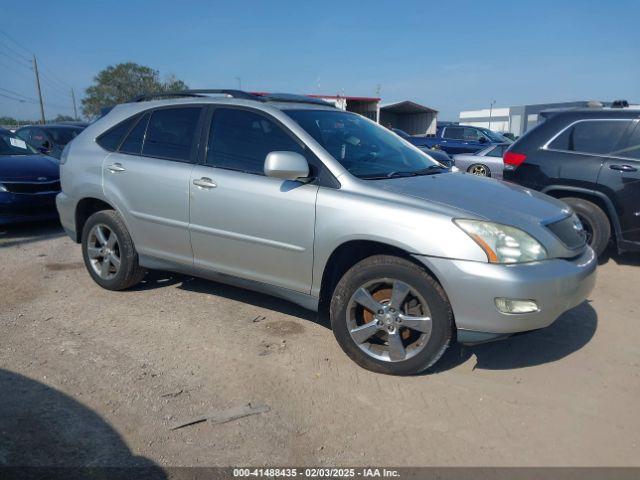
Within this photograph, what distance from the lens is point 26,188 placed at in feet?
23.6

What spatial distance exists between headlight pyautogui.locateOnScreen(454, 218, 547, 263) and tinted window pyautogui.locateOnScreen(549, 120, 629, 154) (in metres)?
3.35

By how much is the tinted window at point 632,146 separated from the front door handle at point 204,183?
4.40 m

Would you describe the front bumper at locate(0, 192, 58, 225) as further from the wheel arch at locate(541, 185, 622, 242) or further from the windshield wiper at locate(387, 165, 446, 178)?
the wheel arch at locate(541, 185, 622, 242)

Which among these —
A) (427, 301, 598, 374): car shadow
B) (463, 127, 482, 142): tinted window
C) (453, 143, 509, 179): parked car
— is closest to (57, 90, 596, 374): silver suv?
(427, 301, 598, 374): car shadow

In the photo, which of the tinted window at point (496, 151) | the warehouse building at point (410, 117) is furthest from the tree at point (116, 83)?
the tinted window at point (496, 151)

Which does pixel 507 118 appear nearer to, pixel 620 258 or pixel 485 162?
pixel 485 162

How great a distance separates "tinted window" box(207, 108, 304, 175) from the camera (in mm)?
3822

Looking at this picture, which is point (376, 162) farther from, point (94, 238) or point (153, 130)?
point (94, 238)

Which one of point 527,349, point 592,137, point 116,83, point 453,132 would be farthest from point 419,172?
point 116,83

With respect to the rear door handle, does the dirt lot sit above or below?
below

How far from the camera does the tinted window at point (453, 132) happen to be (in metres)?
18.4

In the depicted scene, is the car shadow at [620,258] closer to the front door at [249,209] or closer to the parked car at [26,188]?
the front door at [249,209]

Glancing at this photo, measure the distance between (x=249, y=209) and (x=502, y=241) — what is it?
175 centimetres

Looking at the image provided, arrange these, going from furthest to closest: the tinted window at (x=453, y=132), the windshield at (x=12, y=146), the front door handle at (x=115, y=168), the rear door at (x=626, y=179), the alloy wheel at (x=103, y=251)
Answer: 1. the tinted window at (x=453, y=132)
2. the windshield at (x=12, y=146)
3. the rear door at (x=626, y=179)
4. the alloy wheel at (x=103, y=251)
5. the front door handle at (x=115, y=168)
